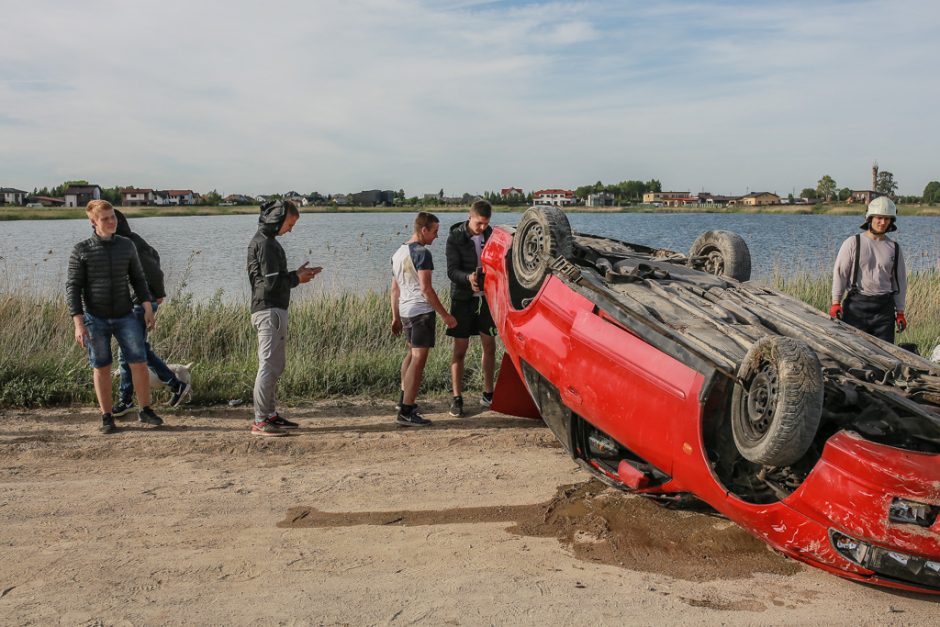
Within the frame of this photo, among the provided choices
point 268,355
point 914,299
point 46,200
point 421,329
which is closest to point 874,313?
point 421,329

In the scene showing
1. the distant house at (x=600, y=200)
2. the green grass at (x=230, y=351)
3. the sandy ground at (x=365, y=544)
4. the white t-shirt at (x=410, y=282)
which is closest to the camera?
the sandy ground at (x=365, y=544)

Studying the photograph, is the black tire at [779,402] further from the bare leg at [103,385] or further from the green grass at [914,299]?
the green grass at [914,299]

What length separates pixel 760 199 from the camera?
288ft

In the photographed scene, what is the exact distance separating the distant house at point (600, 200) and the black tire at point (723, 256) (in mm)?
76911

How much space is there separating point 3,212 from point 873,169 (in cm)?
5520

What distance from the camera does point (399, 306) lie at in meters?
6.68

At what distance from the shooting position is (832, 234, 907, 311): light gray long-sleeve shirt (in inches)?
250

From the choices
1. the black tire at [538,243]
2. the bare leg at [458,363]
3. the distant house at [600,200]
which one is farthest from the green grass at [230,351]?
the distant house at [600,200]

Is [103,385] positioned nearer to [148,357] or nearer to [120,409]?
[120,409]

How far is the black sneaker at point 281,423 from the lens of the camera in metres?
6.24

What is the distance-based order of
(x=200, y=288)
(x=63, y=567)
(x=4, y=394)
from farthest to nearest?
(x=200, y=288), (x=4, y=394), (x=63, y=567)

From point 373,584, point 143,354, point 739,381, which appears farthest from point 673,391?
point 143,354

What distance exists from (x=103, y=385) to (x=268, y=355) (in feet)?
4.55

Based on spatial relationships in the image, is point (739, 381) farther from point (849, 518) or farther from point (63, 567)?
point (63, 567)
